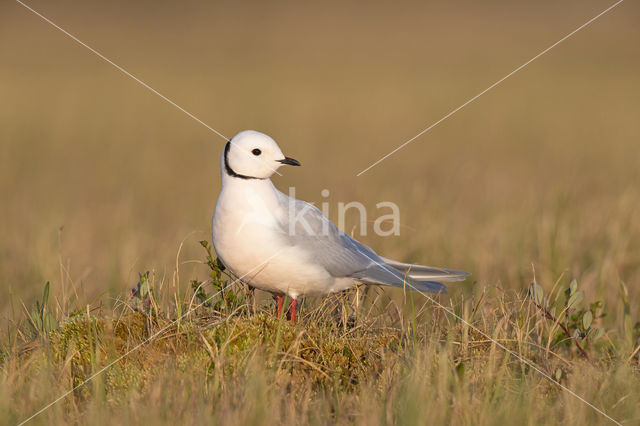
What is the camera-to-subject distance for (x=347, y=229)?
9.02 metres

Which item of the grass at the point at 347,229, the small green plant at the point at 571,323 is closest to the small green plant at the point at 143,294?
the grass at the point at 347,229

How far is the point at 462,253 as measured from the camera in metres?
8.34

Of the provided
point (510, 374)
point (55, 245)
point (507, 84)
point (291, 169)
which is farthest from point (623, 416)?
point (507, 84)

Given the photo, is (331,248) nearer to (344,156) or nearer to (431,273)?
(431,273)

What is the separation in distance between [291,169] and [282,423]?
1025cm

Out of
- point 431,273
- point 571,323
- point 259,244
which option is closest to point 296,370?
point 259,244

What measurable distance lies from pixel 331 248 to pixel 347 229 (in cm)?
378

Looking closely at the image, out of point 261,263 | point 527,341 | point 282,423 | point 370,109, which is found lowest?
point 282,423

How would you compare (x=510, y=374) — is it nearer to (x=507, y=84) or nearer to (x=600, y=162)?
(x=600, y=162)

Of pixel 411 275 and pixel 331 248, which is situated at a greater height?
pixel 331 248

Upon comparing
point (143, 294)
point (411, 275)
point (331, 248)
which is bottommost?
point (143, 294)

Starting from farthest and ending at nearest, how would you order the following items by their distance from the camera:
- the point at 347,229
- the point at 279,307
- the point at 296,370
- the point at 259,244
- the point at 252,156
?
1. the point at 347,229
2. the point at 279,307
3. the point at 252,156
4. the point at 259,244
5. the point at 296,370

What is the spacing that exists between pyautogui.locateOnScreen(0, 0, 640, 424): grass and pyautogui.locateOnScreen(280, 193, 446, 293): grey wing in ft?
0.69

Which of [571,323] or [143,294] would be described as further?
[571,323]
